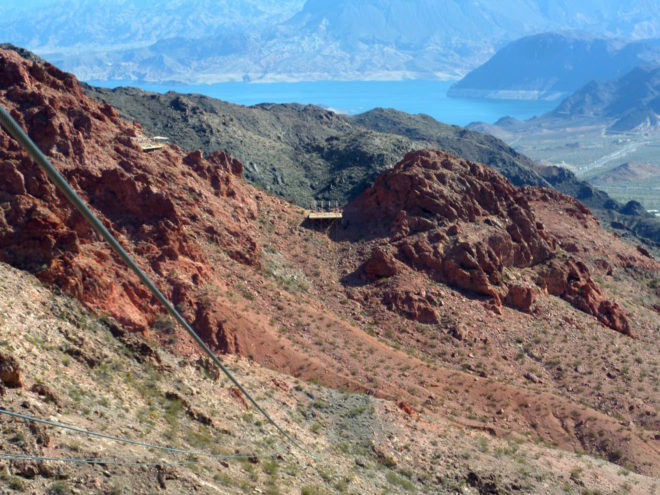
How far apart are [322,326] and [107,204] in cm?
1009

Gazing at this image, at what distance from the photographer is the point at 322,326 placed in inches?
985

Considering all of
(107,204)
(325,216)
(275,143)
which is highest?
(275,143)

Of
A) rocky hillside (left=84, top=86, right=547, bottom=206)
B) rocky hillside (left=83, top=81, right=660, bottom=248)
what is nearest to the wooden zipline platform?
rocky hillside (left=83, top=81, right=660, bottom=248)

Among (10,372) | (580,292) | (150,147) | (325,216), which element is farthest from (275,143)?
(10,372)

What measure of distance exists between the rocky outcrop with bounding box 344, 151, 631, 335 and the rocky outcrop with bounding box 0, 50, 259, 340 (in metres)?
7.36

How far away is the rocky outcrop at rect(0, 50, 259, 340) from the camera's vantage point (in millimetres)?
17781

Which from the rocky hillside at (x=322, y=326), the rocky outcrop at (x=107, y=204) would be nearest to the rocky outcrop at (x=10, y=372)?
the rocky hillside at (x=322, y=326)

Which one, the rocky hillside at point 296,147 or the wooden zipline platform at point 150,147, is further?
the rocky hillside at point 296,147

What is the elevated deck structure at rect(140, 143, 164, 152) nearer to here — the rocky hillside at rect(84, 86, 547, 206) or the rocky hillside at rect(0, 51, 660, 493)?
the rocky hillside at rect(0, 51, 660, 493)

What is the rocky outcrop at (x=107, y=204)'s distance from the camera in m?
17.8

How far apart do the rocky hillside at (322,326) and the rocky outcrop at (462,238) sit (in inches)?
4.9

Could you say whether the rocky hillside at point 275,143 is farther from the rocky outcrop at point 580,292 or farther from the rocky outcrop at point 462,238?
the rocky outcrop at point 580,292

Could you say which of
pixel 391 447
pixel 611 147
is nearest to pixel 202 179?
pixel 391 447

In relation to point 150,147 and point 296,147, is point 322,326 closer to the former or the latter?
point 150,147
